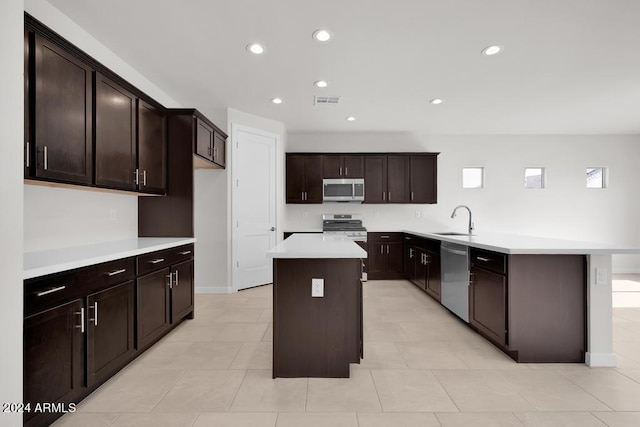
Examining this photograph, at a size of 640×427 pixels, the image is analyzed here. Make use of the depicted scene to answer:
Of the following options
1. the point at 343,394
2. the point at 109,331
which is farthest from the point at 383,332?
the point at 109,331

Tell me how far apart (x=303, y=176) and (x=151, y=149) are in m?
2.89

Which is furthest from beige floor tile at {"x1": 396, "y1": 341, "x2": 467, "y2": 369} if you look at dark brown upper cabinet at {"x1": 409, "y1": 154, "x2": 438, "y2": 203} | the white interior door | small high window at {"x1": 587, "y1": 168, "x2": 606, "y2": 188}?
small high window at {"x1": 587, "y1": 168, "x2": 606, "y2": 188}

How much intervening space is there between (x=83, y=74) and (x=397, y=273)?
4.95 m

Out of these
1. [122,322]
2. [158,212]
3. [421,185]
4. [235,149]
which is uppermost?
[235,149]

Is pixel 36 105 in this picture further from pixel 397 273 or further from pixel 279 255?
pixel 397 273

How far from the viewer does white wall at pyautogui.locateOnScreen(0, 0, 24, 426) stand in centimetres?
130

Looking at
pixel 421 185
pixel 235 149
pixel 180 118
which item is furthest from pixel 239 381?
pixel 421 185

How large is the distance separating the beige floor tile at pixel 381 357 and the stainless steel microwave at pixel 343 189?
3.12 metres

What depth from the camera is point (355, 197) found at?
554 centimetres

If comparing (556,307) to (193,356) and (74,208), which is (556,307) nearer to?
(193,356)

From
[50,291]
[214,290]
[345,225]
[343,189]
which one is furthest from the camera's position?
[345,225]

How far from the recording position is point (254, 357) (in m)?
2.51

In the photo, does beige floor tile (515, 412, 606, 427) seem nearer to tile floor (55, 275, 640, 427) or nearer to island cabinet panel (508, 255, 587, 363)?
tile floor (55, 275, 640, 427)

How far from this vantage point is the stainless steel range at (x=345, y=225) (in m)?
5.39
